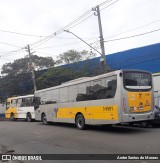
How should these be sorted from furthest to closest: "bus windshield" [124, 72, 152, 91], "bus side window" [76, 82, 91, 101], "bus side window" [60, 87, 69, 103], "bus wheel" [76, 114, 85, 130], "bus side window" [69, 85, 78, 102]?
"bus side window" [60, 87, 69, 103]
"bus side window" [69, 85, 78, 102]
"bus wheel" [76, 114, 85, 130]
"bus side window" [76, 82, 91, 101]
"bus windshield" [124, 72, 152, 91]

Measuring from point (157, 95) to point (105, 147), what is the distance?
11.9m

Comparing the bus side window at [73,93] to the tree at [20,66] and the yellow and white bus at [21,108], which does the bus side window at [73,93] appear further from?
the tree at [20,66]

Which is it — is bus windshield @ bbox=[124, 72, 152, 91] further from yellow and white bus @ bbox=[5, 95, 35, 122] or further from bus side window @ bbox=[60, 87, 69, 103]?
yellow and white bus @ bbox=[5, 95, 35, 122]

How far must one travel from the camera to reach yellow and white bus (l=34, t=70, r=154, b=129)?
14.8m

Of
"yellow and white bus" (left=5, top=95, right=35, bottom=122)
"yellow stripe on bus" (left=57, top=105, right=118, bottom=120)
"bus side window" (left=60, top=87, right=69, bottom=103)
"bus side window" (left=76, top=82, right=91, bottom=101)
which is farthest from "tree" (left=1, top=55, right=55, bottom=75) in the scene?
"bus side window" (left=76, top=82, right=91, bottom=101)

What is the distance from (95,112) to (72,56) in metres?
27.0

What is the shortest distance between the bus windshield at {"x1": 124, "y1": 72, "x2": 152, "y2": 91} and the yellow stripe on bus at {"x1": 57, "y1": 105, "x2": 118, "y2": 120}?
1.34 metres

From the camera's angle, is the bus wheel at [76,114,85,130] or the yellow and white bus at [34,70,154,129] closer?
the yellow and white bus at [34,70,154,129]

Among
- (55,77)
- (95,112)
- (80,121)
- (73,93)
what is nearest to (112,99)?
(95,112)

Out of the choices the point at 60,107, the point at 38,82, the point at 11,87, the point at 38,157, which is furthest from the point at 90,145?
the point at 11,87

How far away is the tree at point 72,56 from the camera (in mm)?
41906

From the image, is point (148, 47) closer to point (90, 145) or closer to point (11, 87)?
point (90, 145)

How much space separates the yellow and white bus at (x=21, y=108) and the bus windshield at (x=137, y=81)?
52.1ft

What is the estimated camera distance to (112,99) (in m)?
15.2
